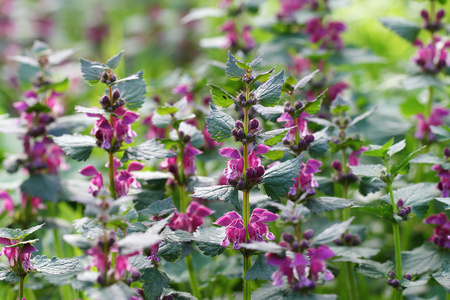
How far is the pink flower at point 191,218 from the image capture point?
4.54ft

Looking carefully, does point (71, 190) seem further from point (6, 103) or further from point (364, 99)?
point (6, 103)

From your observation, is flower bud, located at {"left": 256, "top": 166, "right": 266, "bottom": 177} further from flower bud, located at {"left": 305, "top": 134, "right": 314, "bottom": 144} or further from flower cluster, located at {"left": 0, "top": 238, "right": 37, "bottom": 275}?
flower cluster, located at {"left": 0, "top": 238, "right": 37, "bottom": 275}

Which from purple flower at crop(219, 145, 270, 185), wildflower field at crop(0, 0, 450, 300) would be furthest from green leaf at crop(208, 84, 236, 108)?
purple flower at crop(219, 145, 270, 185)

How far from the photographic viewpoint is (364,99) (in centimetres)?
224

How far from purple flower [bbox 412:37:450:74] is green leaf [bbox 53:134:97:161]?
56.3 inches

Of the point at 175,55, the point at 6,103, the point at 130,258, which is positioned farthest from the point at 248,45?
the point at 175,55

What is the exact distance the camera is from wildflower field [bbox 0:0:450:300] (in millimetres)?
1083

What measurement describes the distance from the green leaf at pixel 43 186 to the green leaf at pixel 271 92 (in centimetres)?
94

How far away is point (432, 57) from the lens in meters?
2.01

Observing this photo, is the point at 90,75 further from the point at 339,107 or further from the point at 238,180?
the point at 339,107

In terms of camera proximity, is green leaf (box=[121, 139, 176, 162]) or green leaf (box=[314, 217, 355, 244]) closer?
green leaf (box=[314, 217, 355, 244])

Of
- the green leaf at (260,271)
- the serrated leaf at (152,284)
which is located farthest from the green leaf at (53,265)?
the green leaf at (260,271)

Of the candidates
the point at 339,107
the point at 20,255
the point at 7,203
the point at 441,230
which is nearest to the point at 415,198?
the point at 441,230

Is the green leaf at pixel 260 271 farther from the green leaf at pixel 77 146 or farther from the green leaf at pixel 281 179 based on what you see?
the green leaf at pixel 77 146
